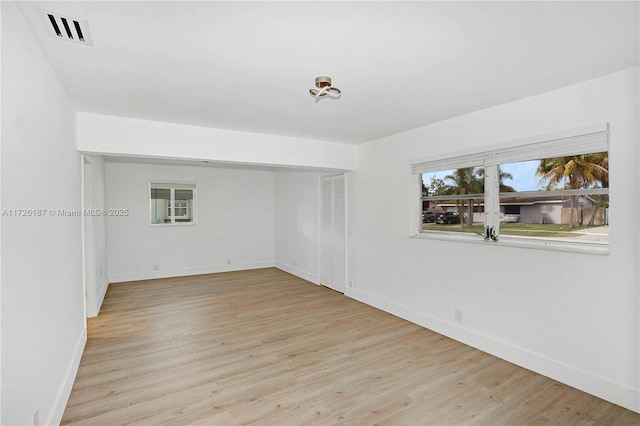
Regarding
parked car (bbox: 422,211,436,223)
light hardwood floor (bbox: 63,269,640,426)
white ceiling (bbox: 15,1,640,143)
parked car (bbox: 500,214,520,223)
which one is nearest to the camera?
white ceiling (bbox: 15,1,640,143)

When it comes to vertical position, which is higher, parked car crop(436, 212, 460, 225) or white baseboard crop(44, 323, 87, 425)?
parked car crop(436, 212, 460, 225)

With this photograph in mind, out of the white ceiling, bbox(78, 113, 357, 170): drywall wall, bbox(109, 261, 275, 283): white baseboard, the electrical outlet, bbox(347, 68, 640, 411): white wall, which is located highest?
the white ceiling

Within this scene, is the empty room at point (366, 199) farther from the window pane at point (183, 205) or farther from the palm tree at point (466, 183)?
the window pane at point (183, 205)

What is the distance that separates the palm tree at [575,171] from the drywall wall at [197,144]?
2685 millimetres

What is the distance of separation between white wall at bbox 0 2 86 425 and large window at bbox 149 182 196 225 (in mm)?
4096

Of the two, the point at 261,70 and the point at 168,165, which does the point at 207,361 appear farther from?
the point at 168,165

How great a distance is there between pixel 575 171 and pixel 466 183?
1.03 metres

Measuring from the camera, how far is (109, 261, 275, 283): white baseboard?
247 inches

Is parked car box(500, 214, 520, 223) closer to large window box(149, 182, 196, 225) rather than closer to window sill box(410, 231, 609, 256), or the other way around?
window sill box(410, 231, 609, 256)

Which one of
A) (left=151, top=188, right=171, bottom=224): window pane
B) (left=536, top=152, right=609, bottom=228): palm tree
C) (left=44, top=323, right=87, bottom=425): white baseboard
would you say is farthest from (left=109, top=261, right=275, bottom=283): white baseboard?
(left=536, top=152, right=609, bottom=228): palm tree

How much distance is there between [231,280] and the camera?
649 cm

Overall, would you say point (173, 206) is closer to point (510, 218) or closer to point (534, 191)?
point (510, 218)

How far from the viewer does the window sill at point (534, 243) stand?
258 cm

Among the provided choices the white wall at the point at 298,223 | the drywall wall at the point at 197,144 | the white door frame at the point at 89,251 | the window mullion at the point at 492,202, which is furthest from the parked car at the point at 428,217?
the white door frame at the point at 89,251
